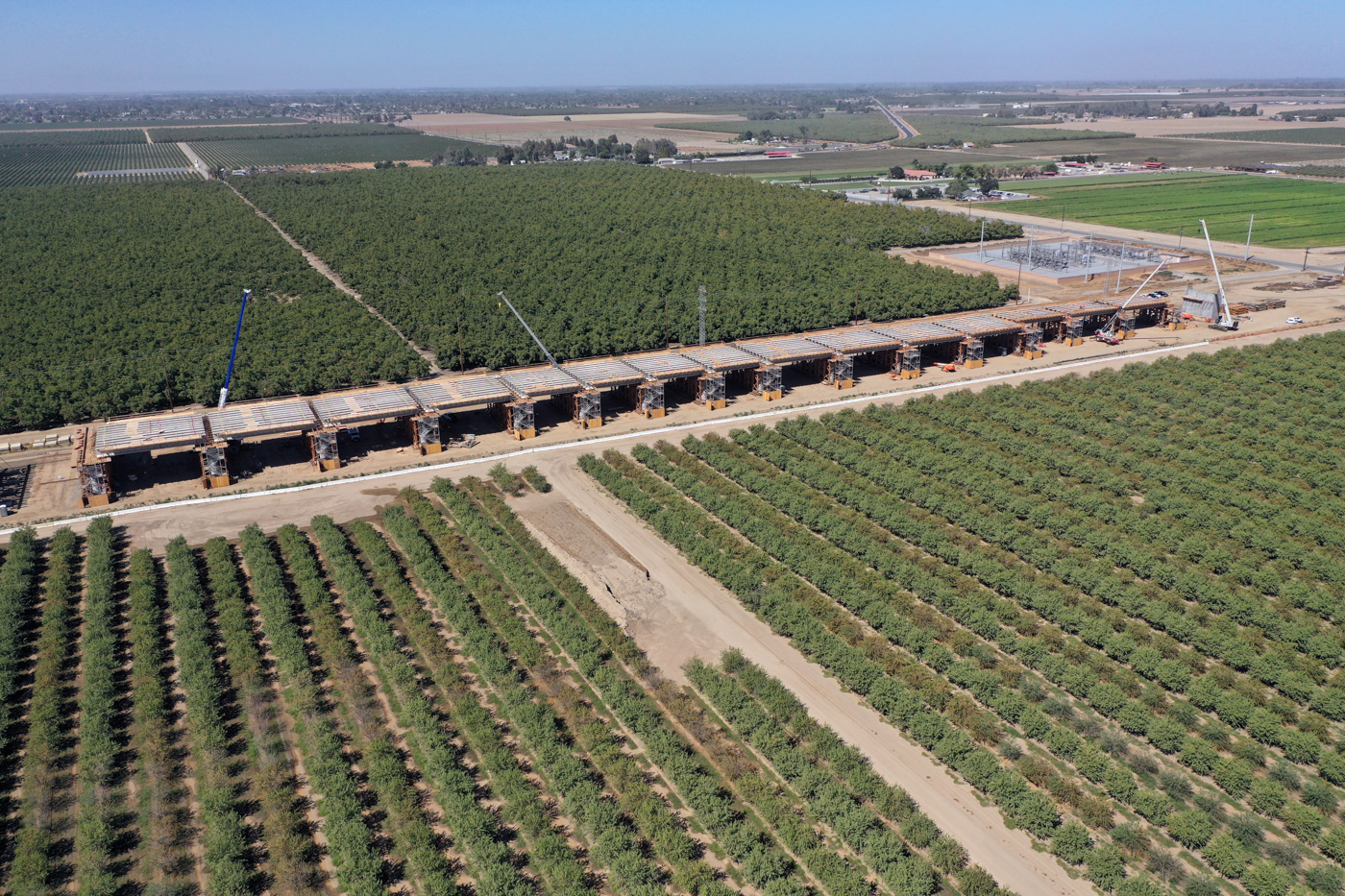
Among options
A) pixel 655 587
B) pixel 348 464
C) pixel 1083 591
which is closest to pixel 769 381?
pixel 655 587

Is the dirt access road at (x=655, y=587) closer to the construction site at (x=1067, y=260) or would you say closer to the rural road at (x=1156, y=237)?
the construction site at (x=1067, y=260)

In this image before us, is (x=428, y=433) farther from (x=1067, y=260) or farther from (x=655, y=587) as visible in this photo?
(x=1067, y=260)

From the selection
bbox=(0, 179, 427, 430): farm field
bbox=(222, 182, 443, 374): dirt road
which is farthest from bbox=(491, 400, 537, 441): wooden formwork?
bbox=(222, 182, 443, 374): dirt road

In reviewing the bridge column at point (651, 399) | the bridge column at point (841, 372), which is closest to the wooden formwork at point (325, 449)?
the bridge column at point (651, 399)

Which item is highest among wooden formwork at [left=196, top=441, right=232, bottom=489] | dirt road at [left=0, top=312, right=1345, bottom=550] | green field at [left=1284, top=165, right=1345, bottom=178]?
green field at [left=1284, top=165, right=1345, bottom=178]

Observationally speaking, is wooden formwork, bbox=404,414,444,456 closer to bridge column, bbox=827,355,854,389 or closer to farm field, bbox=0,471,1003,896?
farm field, bbox=0,471,1003,896

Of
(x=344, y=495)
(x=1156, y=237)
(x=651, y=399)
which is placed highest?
(x=1156, y=237)

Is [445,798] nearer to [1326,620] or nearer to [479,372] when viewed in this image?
[1326,620]
